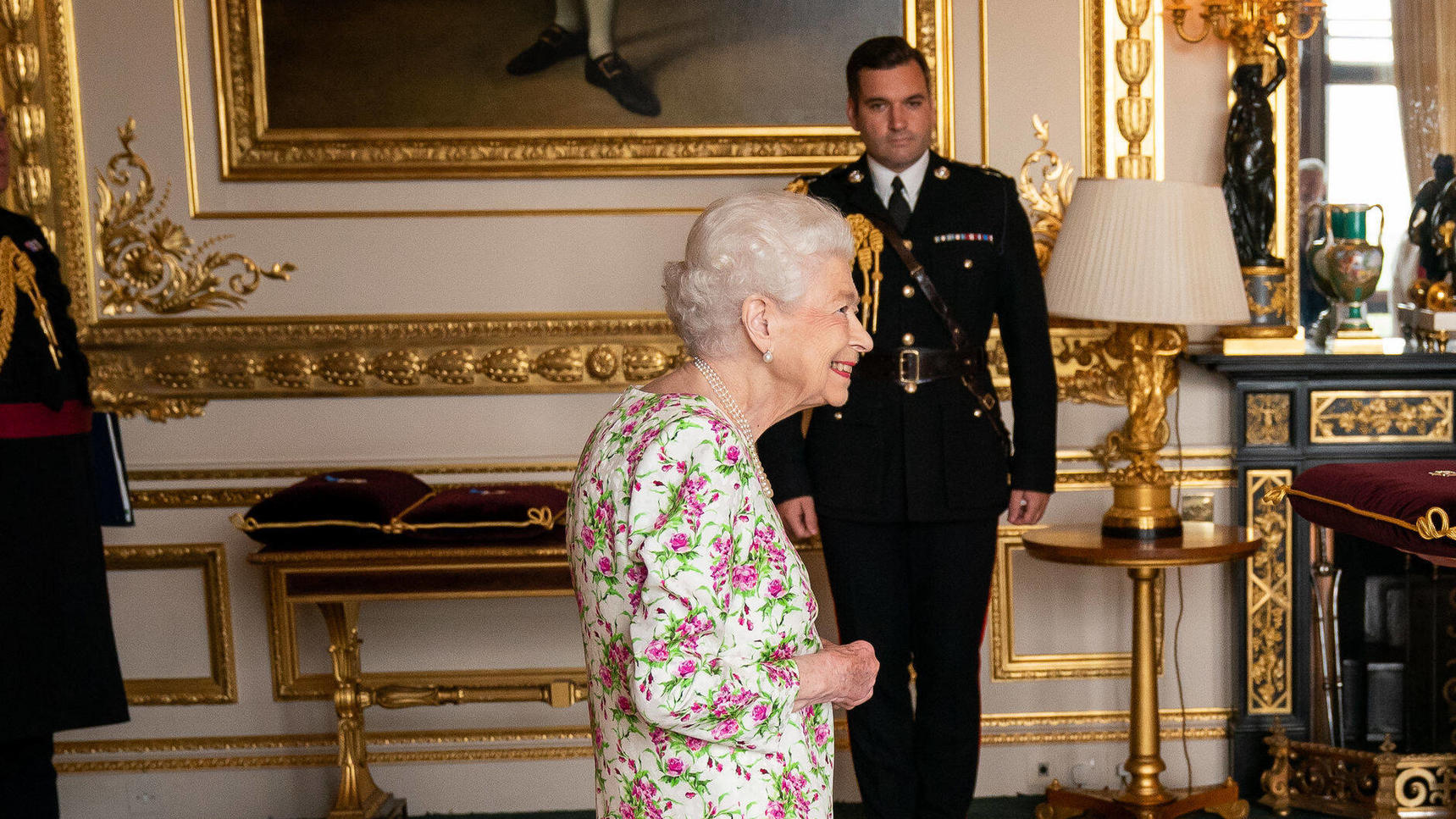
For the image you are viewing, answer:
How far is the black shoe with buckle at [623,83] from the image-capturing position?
3402 mm

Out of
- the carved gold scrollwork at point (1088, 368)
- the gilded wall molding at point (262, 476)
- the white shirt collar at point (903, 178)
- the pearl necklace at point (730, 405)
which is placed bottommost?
the gilded wall molding at point (262, 476)

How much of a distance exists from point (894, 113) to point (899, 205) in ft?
0.62

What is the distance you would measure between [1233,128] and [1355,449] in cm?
86

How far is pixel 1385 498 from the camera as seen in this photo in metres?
2.22

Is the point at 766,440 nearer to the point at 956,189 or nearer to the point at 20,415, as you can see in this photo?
the point at 956,189

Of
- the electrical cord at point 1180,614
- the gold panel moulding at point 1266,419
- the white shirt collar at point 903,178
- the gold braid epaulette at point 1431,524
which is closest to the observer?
the gold braid epaulette at point 1431,524

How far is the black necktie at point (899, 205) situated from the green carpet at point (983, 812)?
1.48 m

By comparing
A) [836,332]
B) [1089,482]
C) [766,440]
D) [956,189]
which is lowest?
[1089,482]

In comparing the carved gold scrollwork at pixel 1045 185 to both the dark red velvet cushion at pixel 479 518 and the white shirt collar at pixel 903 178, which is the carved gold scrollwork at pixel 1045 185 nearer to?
the white shirt collar at pixel 903 178

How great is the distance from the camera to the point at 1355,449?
3.35 meters

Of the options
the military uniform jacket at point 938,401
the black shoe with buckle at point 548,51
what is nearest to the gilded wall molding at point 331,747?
the military uniform jacket at point 938,401

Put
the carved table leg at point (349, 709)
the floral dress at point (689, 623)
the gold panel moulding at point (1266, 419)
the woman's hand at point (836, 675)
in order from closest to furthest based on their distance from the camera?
the floral dress at point (689, 623)
the woman's hand at point (836, 675)
the carved table leg at point (349, 709)
the gold panel moulding at point (1266, 419)

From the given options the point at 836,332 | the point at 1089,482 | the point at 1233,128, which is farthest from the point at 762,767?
the point at 1233,128

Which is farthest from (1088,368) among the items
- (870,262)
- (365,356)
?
(365,356)
